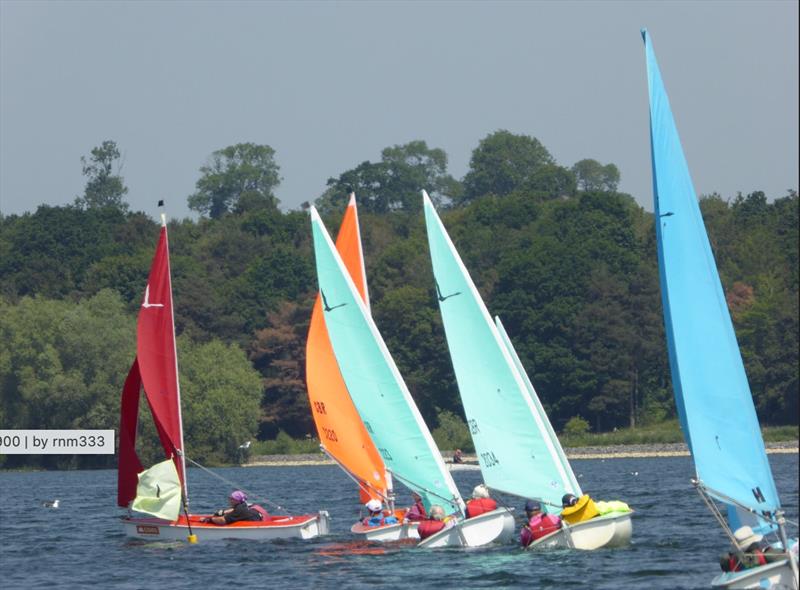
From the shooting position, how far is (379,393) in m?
34.9

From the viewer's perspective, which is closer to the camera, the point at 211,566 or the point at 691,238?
the point at 691,238

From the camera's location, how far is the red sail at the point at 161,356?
125 ft

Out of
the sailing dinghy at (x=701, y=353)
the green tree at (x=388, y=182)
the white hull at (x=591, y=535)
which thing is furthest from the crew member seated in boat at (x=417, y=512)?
the green tree at (x=388, y=182)

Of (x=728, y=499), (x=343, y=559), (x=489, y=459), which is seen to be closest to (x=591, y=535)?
(x=489, y=459)

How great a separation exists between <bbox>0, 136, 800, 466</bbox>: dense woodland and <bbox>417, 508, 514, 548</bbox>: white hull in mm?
52562

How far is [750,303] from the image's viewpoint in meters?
101

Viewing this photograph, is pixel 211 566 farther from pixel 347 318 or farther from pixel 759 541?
pixel 759 541

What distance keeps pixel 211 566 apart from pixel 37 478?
1938 inches

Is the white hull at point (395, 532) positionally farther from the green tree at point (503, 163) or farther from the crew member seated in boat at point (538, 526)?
the green tree at point (503, 163)

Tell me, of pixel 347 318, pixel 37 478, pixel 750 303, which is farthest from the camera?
pixel 750 303

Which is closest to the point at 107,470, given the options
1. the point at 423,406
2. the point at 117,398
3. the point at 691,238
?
the point at 117,398

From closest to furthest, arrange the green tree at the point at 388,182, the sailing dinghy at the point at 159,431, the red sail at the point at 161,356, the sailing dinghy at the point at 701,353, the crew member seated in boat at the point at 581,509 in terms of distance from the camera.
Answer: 1. the sailing dinghy at the point at 701,353
2. the crew member seated in boat at the point at 581,509
3. the sailing dinghy at the point at 159,431
4. the red sail at the point at 161,356
5. the green tree at the point at 388,182

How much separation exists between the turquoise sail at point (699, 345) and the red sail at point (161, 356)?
17.1m

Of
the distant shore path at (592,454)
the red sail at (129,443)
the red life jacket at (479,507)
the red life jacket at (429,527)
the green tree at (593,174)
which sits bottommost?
the red life jacket at (429,527)
